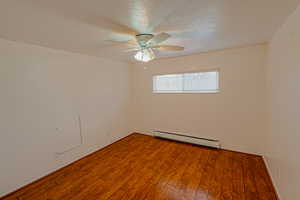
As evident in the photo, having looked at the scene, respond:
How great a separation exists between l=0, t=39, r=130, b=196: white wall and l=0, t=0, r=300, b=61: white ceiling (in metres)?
0.37

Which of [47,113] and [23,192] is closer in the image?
[23,192]

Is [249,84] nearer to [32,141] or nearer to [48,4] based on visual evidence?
[48,4]

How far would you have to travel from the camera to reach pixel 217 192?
1.74 metres

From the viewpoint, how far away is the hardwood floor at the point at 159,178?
1730mm

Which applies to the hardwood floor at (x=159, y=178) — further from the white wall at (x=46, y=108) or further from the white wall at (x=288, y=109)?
the white wall at (x=288, y=109)

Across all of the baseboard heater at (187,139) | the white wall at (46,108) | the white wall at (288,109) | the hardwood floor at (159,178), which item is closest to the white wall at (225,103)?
the baseboard heater at (187,139)

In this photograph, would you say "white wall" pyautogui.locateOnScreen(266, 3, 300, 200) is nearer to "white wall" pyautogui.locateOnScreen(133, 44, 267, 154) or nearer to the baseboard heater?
"white wall" pyautogui.locateOnScreen(133, 44, 267, 154)

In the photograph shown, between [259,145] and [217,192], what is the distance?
4.75ft

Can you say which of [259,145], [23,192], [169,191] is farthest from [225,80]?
[23,192]

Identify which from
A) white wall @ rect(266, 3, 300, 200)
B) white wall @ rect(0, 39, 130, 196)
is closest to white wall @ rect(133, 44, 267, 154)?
white wall @ rect(266, 3, 300, 200)

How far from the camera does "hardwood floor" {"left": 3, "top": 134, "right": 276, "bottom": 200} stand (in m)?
1.73

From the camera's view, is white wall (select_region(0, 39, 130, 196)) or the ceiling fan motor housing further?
white wall (select_region(0, 39, 130, 196))

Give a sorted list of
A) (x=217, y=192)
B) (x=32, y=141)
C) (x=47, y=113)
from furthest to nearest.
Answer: (x=47, y=113), (x=32, y=141), (x=217, y=192)

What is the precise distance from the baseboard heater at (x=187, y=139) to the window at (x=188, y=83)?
1.09 m
